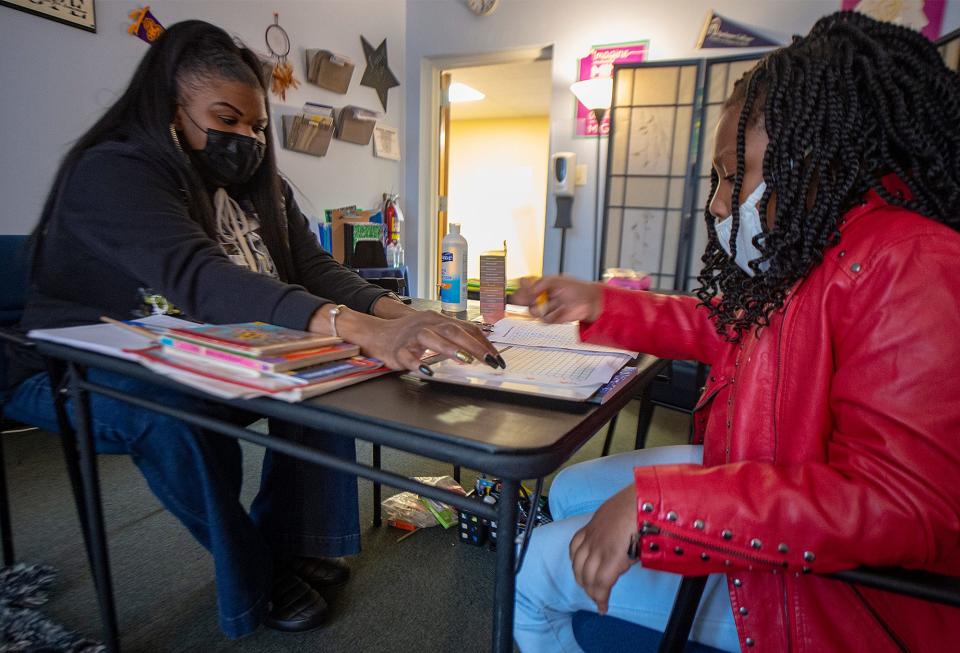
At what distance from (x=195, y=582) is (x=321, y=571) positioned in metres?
0.32

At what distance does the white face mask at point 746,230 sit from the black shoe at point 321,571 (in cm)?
120

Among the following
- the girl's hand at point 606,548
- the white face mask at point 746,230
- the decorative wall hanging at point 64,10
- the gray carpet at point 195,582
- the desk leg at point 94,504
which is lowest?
the gray carpet at point 195,582

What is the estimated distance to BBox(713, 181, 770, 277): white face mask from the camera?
648 millimetres

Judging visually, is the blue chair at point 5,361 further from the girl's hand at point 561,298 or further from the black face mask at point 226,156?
the girl's hand at point 561,298

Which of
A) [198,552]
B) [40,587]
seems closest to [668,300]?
[198,552]

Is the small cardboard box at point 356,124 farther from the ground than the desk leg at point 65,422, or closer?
farther from the ground

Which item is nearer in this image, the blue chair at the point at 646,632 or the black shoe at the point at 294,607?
the blue chair at the point at 646,632

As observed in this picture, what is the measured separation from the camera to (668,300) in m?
1.02

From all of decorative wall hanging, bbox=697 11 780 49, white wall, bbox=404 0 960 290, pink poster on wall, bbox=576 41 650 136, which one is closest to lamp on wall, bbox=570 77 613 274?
pink poster on wall, bbox=576 41 650 136

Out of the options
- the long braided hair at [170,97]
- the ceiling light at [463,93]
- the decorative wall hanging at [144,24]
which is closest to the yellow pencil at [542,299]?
the long braided hair at [170,97]

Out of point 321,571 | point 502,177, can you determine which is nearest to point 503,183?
point 502,177

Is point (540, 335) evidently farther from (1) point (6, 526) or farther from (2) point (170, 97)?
(1) point (6, 526)

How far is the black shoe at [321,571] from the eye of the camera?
1306 mm

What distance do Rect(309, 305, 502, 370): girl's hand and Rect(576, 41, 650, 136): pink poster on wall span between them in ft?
10.6
